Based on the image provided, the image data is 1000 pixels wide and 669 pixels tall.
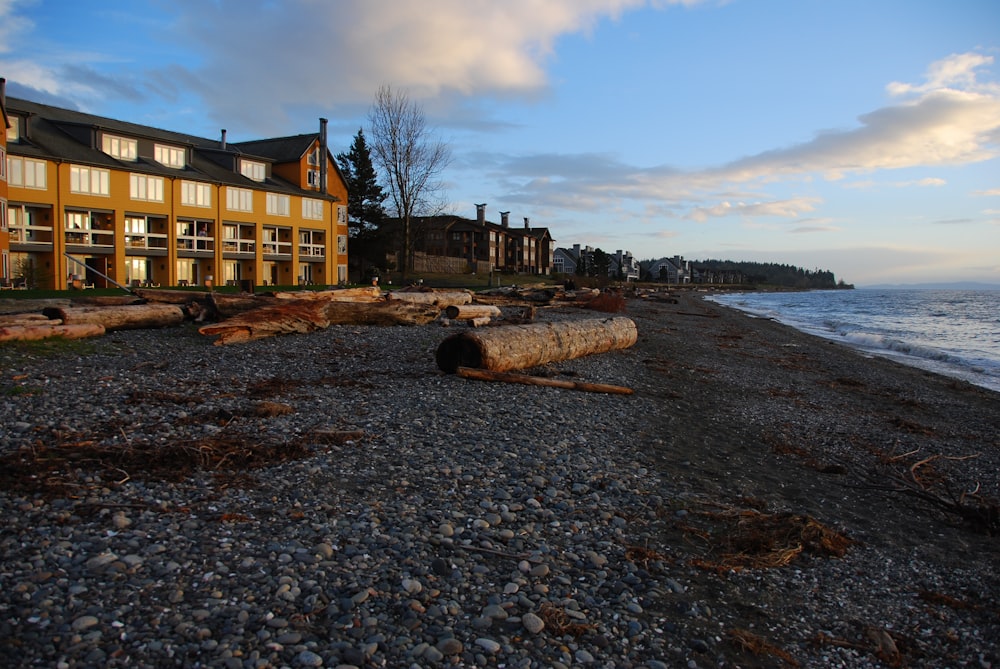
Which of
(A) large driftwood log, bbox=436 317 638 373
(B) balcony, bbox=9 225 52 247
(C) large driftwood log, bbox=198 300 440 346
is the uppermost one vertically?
(B) balcony, bbox=9 225 52 247

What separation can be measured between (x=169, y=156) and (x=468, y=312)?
34840 millimetres

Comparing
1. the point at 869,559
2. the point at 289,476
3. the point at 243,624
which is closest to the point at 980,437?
the point at 869,559

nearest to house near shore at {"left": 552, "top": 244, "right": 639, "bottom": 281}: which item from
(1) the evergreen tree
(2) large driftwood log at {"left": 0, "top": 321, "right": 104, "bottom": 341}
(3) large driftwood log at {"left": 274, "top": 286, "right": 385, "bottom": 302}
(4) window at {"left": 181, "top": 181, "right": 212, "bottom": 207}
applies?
(1) the evergreen tree

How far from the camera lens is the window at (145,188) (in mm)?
40062

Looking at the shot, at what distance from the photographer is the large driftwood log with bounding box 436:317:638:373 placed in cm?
1026

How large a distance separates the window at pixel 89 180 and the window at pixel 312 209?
15862 mm

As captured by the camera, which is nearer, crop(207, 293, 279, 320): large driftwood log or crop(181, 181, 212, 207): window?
crop(207, 293, 279, 320): large driftwood log

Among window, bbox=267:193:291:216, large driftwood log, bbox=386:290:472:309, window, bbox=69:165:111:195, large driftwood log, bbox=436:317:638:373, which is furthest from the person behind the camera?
window, bbox=267:193:291:216

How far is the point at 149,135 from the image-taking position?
4262 centimetres

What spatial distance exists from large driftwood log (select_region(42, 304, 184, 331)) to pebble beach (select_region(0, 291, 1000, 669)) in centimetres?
386

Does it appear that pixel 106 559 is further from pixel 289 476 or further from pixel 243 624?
pixel 289 476

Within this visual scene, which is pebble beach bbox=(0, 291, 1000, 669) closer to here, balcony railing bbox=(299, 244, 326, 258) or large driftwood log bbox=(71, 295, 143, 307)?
large driftwood log bbox=(71, 295, 143, 307)

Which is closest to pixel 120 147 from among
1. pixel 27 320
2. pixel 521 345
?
pixel 27 320

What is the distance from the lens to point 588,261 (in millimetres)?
129750
